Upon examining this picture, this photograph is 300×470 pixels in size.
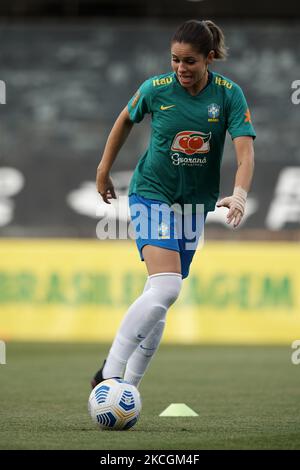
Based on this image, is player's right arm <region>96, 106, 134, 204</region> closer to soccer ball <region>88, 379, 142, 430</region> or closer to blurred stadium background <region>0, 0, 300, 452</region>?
soccer ball <region>88, 379, 142, 430</region>

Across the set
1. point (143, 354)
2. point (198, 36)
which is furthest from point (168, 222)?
point (198, 36)

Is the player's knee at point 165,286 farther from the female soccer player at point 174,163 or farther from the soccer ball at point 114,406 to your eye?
the soccer ball at point 114,406

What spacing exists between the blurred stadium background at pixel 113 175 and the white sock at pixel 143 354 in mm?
5149

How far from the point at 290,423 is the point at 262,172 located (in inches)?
412

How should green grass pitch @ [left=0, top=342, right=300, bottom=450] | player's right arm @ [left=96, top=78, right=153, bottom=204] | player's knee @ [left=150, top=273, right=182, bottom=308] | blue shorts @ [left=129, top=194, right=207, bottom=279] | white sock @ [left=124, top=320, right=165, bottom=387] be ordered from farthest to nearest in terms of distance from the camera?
white sock @ [left=124, top=320, right=165, bottom=387], player's right arm @ [left=96, top=78, right=153, bottom=204], blue shorts @ [left=129, top=194, right=207, bottom=279], player's knee @ [left=150, top=273, right=182, bottom=308], green grass pitch @ [left=0, top=342, right=300, bottom=450]

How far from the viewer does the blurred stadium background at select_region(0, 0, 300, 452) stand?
13.1 meters

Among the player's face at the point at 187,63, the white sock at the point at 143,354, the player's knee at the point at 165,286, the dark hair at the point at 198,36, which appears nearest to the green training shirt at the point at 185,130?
the player's face at the point at 187,63

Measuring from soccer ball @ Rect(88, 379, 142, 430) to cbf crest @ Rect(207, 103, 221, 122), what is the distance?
1.46 m

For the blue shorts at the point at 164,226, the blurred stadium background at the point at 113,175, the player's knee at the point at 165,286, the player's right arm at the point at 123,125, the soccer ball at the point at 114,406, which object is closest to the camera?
the soccer ball at the point at 114,406

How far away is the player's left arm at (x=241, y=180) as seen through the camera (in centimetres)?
533

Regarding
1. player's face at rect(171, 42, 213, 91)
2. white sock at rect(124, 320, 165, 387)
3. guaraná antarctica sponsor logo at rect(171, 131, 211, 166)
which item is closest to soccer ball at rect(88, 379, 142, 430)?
white sock at rect(124, 320, 165, 387)

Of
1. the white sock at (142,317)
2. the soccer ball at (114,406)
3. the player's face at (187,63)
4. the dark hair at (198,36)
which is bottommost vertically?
the soccer ball at (114,406)
